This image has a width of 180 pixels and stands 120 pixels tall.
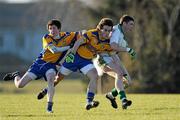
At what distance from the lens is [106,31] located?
609 inches

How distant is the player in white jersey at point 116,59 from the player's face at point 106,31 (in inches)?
4.6

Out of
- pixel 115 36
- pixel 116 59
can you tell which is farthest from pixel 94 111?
pixel 115 36

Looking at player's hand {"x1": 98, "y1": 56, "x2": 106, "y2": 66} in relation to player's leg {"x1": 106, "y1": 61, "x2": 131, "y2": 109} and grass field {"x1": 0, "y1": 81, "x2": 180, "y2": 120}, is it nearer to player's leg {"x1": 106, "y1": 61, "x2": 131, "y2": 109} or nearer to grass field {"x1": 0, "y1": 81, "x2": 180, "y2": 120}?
player's leg {"x1": 106, "y1": 61, "x2": 131, "y2": 109}

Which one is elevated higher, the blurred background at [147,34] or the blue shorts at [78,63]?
the blurred background at [147,34]

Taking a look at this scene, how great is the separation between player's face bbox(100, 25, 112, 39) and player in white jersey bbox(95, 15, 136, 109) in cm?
12

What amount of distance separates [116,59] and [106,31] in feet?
3.38

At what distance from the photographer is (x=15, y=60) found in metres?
77.6

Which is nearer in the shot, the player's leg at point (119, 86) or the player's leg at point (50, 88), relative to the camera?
the player's leg at point (50, 88)

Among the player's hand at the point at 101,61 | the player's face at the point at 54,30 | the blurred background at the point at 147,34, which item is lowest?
the player's hand at the point at 101,61

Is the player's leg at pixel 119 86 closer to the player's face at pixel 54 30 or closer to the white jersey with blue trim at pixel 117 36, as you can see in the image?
the white jersey with blue trim at pixel 117 36

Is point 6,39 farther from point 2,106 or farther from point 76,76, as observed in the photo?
point 2,106

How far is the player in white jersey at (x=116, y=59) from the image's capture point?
51.0 feet

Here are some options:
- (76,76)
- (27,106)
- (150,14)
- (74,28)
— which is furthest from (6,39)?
(27,106)

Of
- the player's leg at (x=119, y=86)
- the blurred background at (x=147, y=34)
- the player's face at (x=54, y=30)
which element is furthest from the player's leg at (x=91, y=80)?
the blurred background at (x=147, y=34)
